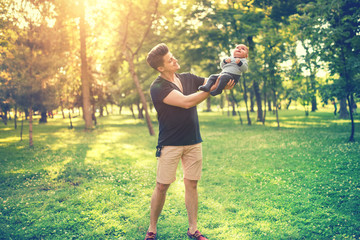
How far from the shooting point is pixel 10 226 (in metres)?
4.41

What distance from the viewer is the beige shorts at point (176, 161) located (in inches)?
135

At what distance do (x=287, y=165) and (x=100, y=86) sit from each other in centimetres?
2608

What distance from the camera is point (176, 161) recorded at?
348 centimetres

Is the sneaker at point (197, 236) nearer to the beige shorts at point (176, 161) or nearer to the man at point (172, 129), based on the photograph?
the man at point (172, 129)

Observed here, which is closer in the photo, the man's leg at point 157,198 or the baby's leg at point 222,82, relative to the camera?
the baby's leg at point 222,82

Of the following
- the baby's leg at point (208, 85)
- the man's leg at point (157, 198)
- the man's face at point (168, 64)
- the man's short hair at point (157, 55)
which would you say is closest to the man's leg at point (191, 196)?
the man's leg at point (157, 198)

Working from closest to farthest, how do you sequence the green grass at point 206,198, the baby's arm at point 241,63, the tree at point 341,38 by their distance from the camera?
1. the baby's arm at point 241,63
2. the green grass at point 206,198
3. the tree at point 341,38

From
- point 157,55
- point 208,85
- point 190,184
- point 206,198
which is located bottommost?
point 206,198

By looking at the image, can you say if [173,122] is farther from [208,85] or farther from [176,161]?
[208,85]

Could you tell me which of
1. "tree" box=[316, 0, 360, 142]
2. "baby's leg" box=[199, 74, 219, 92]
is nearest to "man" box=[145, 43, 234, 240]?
"baby's leg" box=[199, 74, 219, 92]

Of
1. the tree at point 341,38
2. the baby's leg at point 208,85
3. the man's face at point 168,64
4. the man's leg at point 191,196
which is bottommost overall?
the man's leg at point 191,196

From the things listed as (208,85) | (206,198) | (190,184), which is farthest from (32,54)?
(208,85)

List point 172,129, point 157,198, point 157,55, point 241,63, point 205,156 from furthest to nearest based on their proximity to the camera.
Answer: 1. point 205,156
2. point 157,198
3. point 172,129
4. point 157,55
5. point 241,63

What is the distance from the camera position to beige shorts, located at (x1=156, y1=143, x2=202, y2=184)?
3.42 metres
